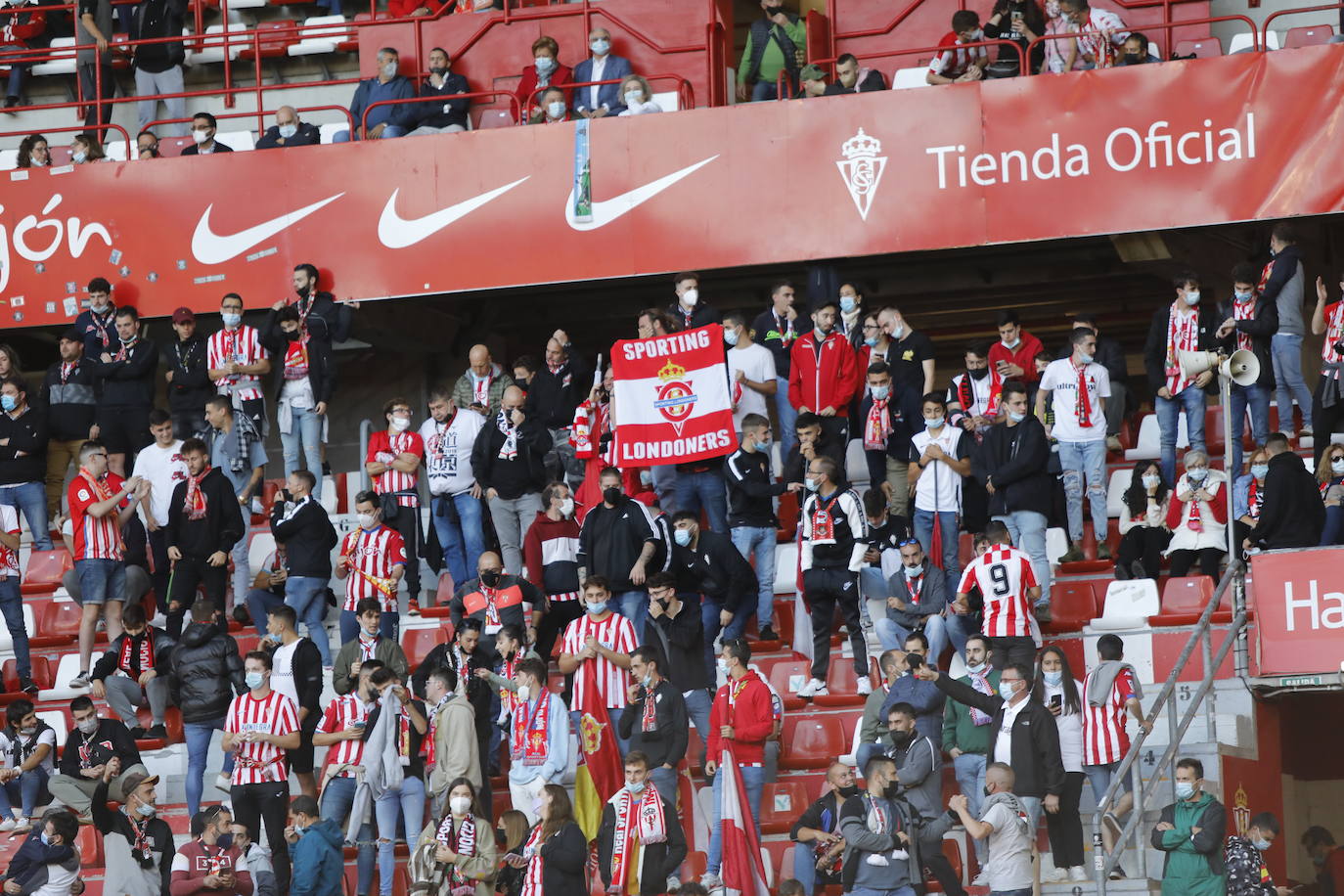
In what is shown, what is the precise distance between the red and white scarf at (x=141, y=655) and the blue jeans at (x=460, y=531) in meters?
2.24

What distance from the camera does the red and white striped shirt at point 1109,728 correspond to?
13867 mm

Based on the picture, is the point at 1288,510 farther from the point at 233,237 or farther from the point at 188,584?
→ the point at 233,237

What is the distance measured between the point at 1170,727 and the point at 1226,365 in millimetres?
3091

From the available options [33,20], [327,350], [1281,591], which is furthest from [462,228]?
[1281,591]

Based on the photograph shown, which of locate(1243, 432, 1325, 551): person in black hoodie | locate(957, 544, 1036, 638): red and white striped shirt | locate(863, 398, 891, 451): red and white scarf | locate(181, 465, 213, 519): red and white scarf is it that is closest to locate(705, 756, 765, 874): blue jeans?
locate(957, 544, 1036, 638): red and white striped shirt

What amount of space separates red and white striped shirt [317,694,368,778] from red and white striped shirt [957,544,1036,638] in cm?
400

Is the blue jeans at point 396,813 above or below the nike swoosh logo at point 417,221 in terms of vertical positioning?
below

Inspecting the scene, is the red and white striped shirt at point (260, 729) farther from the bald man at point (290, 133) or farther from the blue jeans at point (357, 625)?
the bald man at point (290, 133)

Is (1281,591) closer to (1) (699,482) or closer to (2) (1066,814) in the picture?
(2) (1066,814)

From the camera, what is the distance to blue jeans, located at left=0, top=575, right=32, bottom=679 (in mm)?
16984

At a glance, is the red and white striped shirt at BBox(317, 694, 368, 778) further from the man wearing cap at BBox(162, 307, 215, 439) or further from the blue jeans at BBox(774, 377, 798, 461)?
the man wearing cap at BBox(162, 307, 215, 439)

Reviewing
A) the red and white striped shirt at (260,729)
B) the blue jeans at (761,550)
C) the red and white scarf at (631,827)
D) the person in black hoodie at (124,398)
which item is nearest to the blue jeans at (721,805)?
the red and white scarf at (631,827)

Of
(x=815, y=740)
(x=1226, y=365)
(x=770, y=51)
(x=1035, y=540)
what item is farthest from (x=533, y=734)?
(x=770, y=51)

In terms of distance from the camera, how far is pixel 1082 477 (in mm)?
16328
